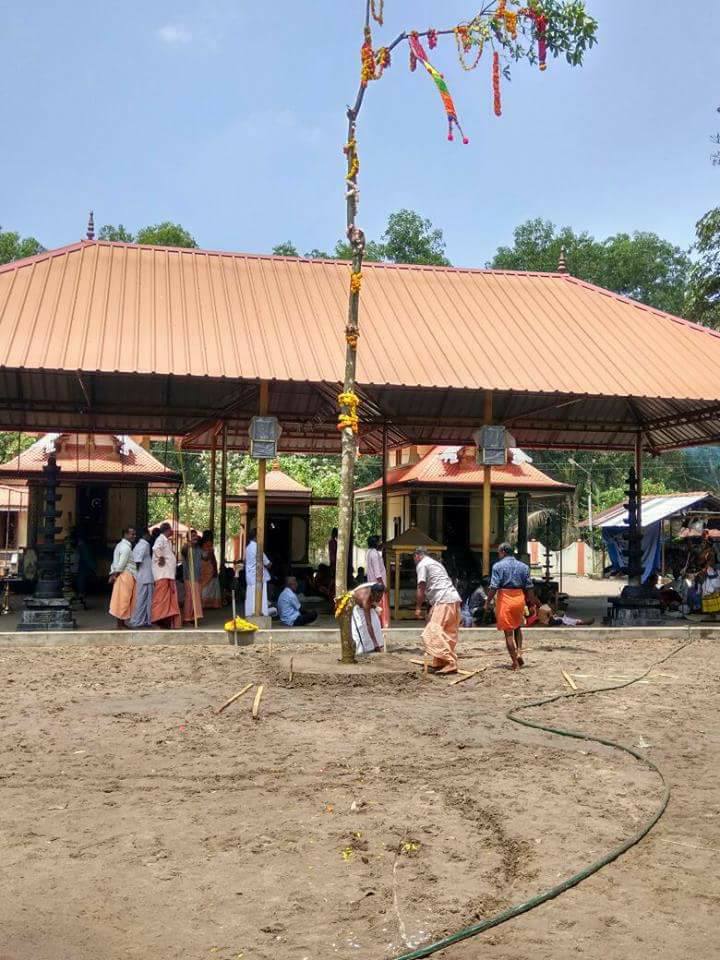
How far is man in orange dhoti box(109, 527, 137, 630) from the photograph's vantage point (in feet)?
42.7

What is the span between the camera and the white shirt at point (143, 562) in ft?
43.4

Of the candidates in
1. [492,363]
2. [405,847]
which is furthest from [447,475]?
[405,847]

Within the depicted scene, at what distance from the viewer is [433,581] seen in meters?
10.8

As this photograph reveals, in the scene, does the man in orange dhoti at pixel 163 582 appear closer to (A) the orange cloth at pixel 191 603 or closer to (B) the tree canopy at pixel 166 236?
(A) the orange cloth at pixel 191 603

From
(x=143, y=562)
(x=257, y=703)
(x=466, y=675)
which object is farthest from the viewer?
(x=143, y=562)

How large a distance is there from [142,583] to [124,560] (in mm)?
457

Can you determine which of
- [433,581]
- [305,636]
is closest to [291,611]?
[305,636]

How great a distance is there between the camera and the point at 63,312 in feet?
44.9

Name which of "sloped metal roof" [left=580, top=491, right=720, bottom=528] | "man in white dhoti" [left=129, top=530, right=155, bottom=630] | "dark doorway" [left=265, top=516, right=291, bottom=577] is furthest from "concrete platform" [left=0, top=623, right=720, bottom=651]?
"sloped metal roof" [left=580, top=491, right=720, bottom=528]

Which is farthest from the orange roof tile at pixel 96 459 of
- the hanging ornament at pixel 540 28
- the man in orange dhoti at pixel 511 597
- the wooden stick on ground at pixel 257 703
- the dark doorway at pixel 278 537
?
the hanging ornament at pixel 540 28

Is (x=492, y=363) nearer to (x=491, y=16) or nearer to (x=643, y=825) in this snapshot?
(x=491, y=16)

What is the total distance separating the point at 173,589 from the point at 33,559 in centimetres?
861

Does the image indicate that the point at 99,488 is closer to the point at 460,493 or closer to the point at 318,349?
the point at 460,493

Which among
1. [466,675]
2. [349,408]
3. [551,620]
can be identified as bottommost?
[466,675]
